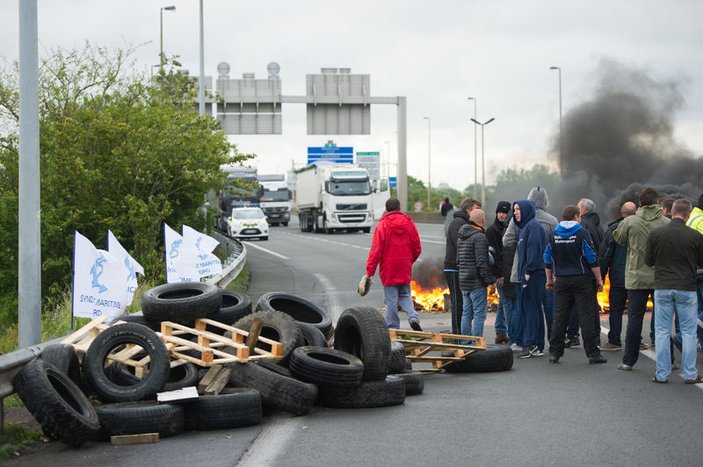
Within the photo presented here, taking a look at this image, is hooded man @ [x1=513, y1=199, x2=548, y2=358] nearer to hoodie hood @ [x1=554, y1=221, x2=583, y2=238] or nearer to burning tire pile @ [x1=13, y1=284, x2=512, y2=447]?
hoodie hood @ [x1=554, y1=221, x2=583, y2=238]

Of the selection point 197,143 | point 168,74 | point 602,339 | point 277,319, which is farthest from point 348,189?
point 277,319

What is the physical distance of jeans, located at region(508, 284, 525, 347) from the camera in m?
13.2

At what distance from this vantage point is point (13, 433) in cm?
798

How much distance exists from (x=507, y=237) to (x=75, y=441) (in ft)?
23.0

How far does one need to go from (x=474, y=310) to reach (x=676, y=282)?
306cm

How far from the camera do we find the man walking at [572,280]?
475 inches

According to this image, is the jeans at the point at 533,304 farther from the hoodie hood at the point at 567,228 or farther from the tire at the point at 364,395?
the tire at the point at 364,395

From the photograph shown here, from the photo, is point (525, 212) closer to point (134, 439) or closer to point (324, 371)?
point (324, 371)

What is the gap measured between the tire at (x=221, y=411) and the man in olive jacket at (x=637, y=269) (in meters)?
4.49

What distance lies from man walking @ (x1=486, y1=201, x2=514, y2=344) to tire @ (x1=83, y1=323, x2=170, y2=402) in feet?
18.3

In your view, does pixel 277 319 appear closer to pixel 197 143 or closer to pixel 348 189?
pixel 197 143

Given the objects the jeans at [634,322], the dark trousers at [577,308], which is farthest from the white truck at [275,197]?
the jeans at [634,322]

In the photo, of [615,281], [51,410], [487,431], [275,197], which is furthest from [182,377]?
[275,197]

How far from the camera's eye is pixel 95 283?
11.9 metres
